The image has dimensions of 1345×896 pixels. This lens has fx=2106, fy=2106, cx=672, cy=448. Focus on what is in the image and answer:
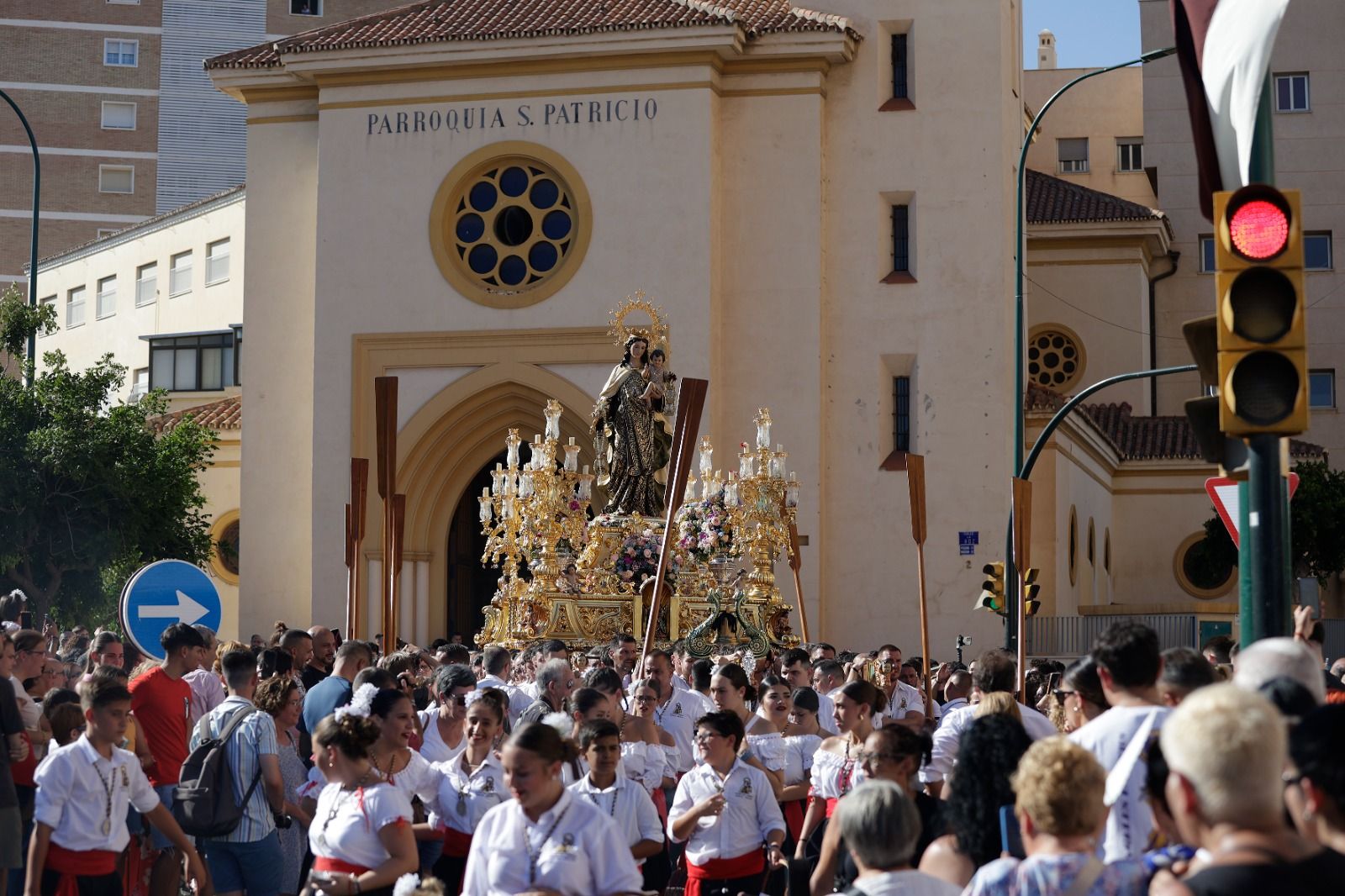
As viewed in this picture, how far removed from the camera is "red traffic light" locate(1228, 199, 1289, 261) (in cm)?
823

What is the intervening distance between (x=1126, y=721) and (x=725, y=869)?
12.2 ft

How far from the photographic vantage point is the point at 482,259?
3559 centimetres

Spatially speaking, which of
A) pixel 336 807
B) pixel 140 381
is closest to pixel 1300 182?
pixel 140 381

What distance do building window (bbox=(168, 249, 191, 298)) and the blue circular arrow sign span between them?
3664 centimetres

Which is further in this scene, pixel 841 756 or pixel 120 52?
pixel 120 52

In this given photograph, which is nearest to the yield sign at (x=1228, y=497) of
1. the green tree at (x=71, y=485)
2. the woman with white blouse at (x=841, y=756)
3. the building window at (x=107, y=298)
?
the woman with white blouse at (x=841, y=756)

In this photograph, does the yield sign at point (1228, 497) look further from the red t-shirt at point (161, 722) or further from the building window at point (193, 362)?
the building window at point (193, 362)

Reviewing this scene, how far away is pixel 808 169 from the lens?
34719 mm

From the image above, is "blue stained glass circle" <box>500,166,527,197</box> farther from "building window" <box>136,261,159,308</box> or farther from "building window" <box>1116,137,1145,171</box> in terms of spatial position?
"building window" <box>1116,137,1145,171</box>

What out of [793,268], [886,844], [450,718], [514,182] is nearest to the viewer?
[886,844]

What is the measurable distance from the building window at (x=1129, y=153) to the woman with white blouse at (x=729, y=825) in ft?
160

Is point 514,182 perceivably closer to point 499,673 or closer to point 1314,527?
point 1314,527

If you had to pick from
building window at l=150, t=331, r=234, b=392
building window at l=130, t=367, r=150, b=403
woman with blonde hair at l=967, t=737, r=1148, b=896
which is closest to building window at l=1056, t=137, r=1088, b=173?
building window at l=150, t=331, r=234, b=392

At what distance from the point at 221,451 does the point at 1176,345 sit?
2424 centimetres
